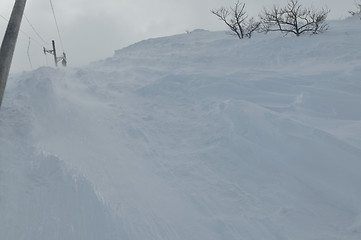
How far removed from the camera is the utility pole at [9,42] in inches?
185

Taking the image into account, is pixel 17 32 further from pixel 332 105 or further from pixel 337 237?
pixel 332 105

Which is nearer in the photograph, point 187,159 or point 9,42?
point 9,42

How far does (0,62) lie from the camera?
187 inches

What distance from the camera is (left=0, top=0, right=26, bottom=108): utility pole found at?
4691 mm

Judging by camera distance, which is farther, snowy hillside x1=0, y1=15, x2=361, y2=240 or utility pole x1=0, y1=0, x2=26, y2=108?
utility pole x1=0, y1=0, x2=26, y2=108

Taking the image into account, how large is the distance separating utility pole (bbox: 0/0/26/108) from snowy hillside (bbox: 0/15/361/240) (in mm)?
1127

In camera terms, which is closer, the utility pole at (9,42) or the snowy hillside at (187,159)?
the snowy hillside at (187,159)

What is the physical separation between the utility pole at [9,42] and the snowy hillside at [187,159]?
1.13 metres

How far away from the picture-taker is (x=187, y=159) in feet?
16.9

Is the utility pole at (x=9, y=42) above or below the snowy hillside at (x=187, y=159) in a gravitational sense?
above

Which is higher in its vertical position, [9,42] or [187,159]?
[9,42]

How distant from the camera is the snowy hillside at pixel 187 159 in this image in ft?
11.9

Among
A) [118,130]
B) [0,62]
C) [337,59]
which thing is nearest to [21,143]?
[0,62]

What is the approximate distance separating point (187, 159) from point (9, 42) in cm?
358
